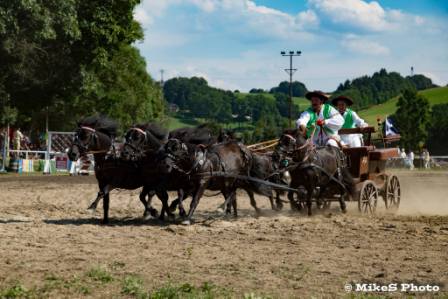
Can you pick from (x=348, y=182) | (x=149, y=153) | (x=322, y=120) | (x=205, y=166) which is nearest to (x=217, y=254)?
(x=205, y=166)

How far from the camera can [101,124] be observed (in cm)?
1496

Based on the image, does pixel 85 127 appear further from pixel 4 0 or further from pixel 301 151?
pixel 4 0

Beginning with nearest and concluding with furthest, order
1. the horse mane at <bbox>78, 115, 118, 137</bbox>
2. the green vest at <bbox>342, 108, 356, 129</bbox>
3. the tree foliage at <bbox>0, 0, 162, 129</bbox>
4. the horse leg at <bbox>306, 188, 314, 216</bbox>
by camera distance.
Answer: the horse mane at <bbox>78, 115, 118, 137</bbox> → the horse leg at <bbox>306, 188, 314, 216</bbox> → the green vest at <bbox>342, 108, 356, 129</bbox> → the tree foliage at <bbox>0, 0, 162, 129</bbox>

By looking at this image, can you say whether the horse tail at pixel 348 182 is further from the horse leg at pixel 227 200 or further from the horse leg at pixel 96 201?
the horse leg at pixel 96 201

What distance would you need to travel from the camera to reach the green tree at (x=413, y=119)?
286 ft

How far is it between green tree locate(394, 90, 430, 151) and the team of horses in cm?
7134

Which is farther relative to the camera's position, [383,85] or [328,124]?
[383,85]

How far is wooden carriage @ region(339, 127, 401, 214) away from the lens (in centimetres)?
1716

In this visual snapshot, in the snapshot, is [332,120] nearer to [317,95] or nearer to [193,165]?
[317,95]

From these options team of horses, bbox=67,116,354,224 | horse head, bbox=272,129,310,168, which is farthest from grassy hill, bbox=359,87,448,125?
horse head, bbox=272,129,310,168

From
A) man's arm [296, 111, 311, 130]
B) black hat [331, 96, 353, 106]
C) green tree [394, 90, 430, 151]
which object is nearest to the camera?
man's arm [296, 111, 311, 130]

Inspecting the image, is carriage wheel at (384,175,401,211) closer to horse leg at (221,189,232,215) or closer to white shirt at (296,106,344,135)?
white shirt at (296,106,344,135)

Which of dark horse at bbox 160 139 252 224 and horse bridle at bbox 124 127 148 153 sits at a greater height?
horse bridle at bbox 124 127 148 153

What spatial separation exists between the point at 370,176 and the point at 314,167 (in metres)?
2.19
